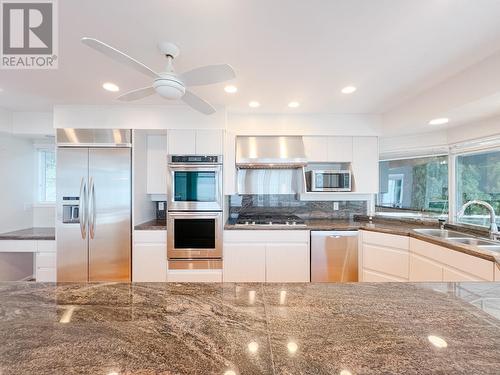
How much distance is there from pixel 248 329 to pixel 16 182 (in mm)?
4194

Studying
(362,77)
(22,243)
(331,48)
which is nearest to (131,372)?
(331,48)

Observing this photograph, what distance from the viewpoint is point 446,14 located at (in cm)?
139

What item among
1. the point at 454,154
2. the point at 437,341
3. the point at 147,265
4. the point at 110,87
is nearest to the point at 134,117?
the point at 110,87

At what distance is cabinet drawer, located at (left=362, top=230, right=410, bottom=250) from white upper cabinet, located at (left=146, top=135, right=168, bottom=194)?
106 inches

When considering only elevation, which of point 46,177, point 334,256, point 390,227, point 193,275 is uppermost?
point 46,177

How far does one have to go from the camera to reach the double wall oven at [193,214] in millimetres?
2811

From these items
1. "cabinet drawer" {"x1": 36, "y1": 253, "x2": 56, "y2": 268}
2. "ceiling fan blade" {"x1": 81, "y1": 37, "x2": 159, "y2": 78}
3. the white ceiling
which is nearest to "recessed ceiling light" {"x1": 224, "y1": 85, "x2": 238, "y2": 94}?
the white ceiling

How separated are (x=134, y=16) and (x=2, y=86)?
1981 millimetres

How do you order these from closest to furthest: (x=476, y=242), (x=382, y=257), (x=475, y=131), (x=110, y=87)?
(x=476, y=242)
(x=110, y=87)
(x=475, y=131)
(x=382, y=257)

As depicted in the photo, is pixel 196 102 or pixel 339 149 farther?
pixel 339 149

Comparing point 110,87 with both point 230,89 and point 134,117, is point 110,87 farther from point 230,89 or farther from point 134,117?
point 230,89

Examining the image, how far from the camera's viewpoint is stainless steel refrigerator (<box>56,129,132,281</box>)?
274 cm

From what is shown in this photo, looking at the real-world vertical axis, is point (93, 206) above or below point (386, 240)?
above

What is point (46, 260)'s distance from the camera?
110 inches
